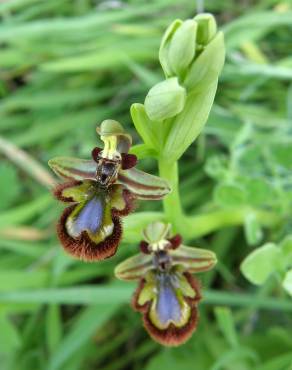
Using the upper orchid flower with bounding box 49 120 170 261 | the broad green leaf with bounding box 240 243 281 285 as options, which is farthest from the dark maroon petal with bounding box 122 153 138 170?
the broad green leaf with bounding box 240 243 281 285

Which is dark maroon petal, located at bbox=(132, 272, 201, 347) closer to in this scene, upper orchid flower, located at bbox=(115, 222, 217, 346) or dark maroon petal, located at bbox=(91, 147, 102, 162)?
upper orchid flower, located at bbox=(115, 222, 217, 346)

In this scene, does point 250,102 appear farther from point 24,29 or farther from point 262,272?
point 262,272

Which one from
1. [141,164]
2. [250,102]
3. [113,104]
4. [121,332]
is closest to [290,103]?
[250,102]

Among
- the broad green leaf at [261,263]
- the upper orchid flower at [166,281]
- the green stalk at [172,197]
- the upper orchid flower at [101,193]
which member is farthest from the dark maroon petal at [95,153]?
the broad green leaf at [261,263]

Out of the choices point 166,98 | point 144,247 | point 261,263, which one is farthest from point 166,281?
point 166,98

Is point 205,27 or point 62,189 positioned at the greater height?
point 205,27

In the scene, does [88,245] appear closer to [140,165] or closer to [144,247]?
[144,247]

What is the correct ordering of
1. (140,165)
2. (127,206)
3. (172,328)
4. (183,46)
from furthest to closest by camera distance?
1. (140,165)
2. (172,328)
3. (127,206)
4. (183,46)
